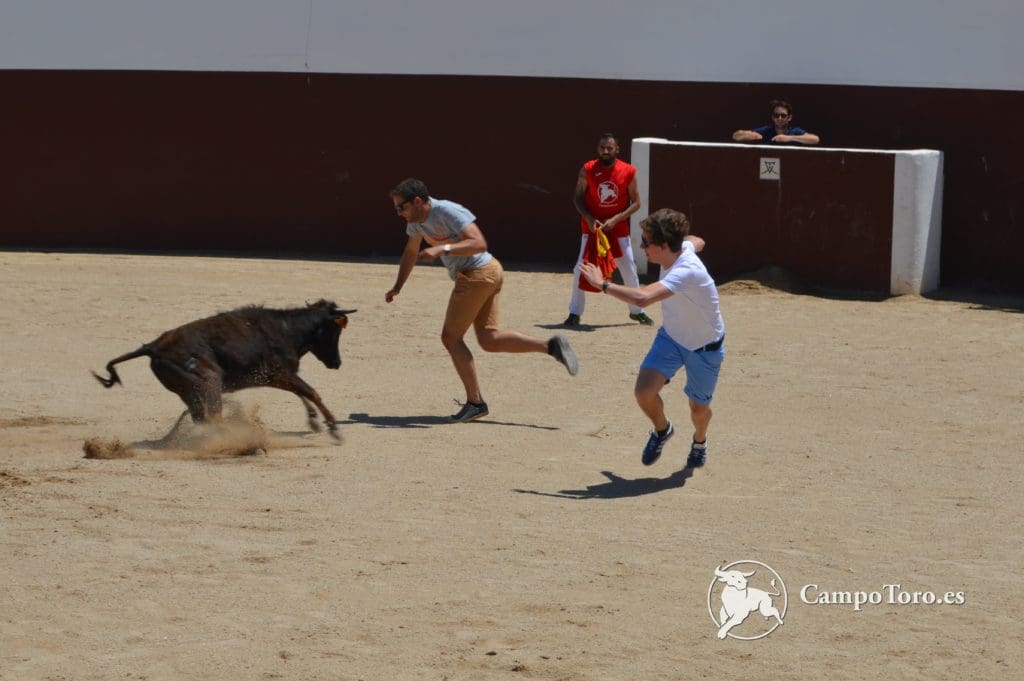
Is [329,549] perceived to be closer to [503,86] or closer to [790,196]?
[790,196]

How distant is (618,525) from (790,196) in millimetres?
8281

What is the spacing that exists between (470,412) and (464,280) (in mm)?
801

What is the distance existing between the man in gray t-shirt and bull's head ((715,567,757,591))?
114 inches

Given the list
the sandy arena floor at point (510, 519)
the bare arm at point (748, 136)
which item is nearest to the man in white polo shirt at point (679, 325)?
the sandy arena floor at point (510, 519)

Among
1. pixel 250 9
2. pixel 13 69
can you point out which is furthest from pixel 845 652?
pixel 13 69

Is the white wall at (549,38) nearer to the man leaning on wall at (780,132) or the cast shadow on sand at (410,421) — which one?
the man leaning on wall at (780,132)

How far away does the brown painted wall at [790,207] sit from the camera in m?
14.0

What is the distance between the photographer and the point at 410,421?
896cm

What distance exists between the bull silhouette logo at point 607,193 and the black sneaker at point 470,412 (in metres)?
4.07

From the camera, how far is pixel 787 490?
24.2ft

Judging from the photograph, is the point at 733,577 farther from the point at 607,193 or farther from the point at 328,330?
the point at 607,193

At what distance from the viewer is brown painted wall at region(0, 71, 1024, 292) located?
1583cm

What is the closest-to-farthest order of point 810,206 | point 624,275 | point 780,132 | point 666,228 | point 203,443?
point 666,228
point 203,443
point 624,275
point 810,206
point 780,132

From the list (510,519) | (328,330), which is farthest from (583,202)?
(510,519)
